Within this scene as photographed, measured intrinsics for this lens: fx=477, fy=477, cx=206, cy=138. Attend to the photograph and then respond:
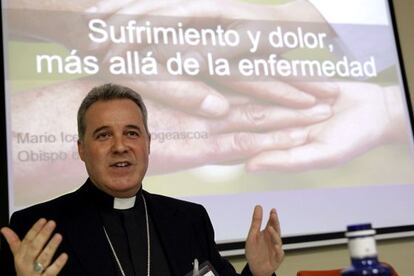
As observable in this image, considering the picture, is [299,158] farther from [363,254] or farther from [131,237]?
[363,254]

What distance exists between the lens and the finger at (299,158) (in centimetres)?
282

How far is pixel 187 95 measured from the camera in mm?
2812

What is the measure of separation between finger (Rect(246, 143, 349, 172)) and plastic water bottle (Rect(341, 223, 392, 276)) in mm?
2055

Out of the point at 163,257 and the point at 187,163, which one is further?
the point at 187,163

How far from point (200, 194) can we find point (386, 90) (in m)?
1.49

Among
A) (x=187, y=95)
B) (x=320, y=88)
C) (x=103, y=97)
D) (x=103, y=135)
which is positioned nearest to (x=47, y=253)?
(x=103, y=135)

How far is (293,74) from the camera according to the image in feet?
9.99

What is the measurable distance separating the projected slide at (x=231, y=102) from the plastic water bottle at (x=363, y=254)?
1.95m

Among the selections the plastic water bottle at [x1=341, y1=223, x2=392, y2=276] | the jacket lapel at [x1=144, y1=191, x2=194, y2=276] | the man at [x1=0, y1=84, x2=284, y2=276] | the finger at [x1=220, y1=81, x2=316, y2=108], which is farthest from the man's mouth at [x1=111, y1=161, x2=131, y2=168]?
the finger at [x1=220, y1=81, x2=316, y2=108]

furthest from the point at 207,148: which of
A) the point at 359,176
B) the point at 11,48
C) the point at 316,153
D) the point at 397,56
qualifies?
the point at 397,56

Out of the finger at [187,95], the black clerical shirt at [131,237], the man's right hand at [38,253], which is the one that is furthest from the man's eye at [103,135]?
the finger at [187,95]

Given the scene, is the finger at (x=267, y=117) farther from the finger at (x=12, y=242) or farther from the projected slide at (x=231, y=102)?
the finger at (x=12, y=242)

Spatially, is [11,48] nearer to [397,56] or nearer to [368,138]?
[368,138]

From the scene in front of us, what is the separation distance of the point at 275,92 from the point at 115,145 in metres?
1.63
